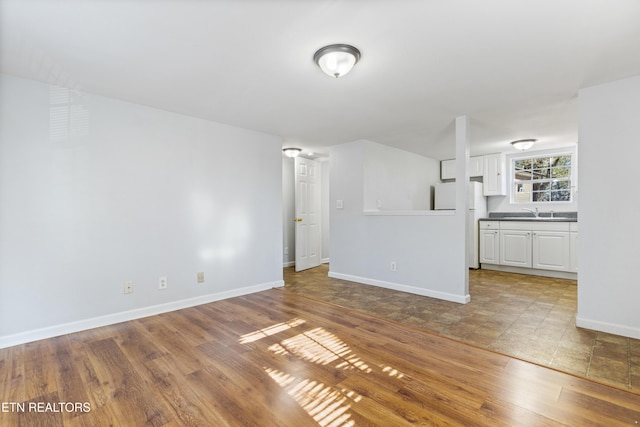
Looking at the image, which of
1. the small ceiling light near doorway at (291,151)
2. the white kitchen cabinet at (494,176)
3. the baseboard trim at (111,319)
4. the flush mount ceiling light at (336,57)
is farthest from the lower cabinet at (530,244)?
the flush mount ceiling light at (336,57)

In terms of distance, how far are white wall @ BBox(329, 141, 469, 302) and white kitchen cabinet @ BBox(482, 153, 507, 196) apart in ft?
8.40

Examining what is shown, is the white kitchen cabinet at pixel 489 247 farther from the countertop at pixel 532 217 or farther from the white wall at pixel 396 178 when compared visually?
the white wall at pixel 396 178

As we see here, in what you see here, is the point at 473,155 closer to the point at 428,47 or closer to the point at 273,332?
the point at 428,47

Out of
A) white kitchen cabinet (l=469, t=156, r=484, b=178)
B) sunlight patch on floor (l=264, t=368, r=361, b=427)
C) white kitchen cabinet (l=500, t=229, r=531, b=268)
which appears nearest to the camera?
sunlight patch on floor (l=264, t=368, r=361, b=427)

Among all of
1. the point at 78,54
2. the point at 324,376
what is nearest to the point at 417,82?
the point at 324,376

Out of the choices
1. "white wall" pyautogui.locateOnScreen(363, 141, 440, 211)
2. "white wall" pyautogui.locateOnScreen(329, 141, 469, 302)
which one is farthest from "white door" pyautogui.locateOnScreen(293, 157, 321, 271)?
"white wall" pyautogui.locateOnScreen(363, 141, 440, 211)

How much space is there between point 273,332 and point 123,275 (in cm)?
164

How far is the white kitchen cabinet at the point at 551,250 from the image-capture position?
4.65 metres

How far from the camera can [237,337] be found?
2.57m

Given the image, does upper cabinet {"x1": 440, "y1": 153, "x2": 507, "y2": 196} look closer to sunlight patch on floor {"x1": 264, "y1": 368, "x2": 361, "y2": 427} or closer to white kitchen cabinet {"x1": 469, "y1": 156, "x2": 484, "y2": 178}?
white kitchen cabinet {"x1": 469, "y1": 156, "x2": 484, "y2": 178}

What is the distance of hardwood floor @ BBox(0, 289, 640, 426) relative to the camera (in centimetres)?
157

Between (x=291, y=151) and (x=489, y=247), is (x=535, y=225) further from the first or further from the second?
(x=291, y=151)

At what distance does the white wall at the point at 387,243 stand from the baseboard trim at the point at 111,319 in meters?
1.65

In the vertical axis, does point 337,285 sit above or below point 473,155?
below
